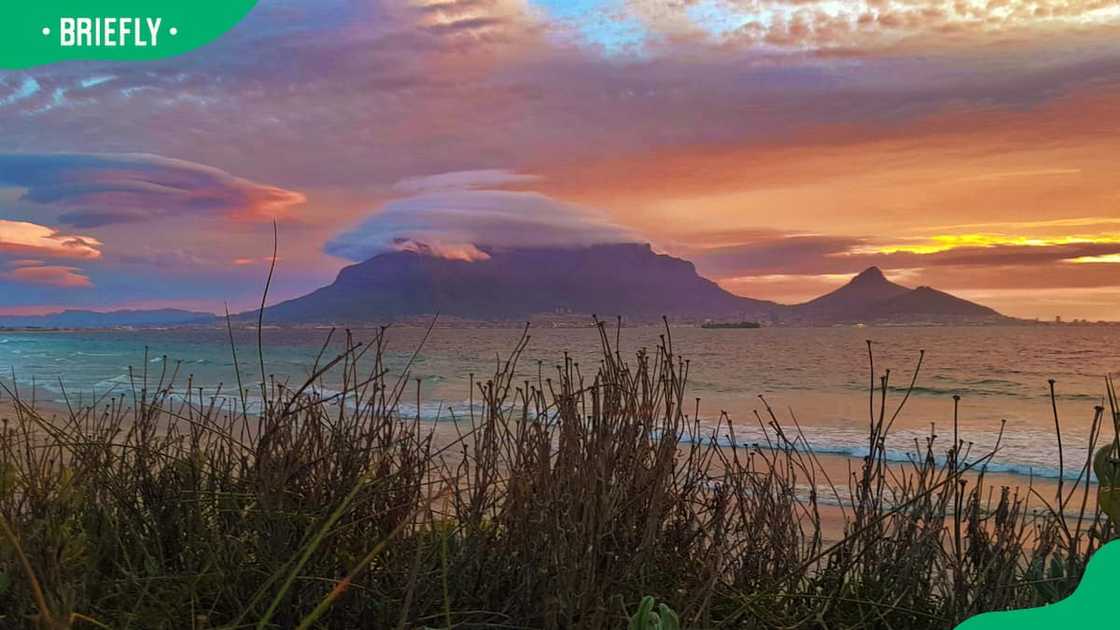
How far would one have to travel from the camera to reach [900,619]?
113 inches

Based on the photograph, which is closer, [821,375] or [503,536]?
[503,536]

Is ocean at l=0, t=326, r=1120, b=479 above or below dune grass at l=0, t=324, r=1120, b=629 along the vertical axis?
below

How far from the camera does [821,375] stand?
26.4 m

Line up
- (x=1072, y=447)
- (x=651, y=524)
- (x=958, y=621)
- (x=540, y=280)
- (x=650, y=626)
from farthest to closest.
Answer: (x=540, y=280) < (x=1072, y=447) < (x=958, y=621) < (x=651, y=524) < (x=650, y=626)

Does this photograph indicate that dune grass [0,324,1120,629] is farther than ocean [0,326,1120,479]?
No

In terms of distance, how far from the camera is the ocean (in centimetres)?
1209

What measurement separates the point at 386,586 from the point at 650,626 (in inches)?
46.7

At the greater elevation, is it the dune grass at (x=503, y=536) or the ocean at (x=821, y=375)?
the dune grass at (x=503, y=536)

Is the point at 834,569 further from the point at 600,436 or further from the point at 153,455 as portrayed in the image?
the point at 153,455

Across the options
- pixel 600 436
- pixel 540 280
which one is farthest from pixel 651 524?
pixel 540 280

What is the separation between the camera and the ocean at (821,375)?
12.1 meters

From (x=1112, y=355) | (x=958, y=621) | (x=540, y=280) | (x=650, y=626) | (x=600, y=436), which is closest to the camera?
(x=650, y=626)

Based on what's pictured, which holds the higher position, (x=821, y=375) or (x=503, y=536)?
(x=503, y=536)

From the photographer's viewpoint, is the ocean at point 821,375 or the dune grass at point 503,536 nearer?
the dune grass at point 503,536
